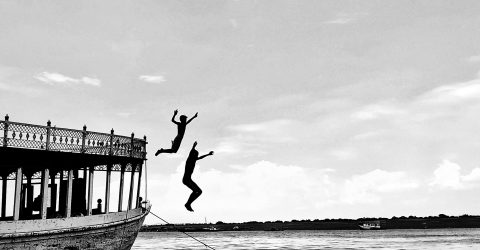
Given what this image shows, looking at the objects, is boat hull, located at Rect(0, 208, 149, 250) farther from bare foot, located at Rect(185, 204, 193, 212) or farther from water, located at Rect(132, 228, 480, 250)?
water, located at Rect(132, 228, 480, 250)

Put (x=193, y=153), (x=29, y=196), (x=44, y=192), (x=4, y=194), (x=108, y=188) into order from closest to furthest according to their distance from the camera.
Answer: (x=193, y=153) → (x=44, y=192) → (x=29, y=196) → (x=108, y=188) → (x=4, y=194)

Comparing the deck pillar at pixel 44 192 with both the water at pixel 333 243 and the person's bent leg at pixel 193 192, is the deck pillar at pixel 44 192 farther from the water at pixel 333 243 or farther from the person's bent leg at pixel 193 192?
the water at pixel 333 243

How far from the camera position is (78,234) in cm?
1847

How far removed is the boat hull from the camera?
16.4m

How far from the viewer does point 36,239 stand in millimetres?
16766

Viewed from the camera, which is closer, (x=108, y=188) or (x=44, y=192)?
(x=44, y=192)

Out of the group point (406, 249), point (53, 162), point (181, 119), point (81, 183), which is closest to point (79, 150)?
point (53, 162)

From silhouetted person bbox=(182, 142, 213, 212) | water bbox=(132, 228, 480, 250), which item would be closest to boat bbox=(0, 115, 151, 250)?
silhouetted person bbox=(182, 142, 213, 212)

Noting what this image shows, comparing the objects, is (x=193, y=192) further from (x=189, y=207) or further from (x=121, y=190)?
(x=121, y=190)

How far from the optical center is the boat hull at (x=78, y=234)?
16.4 m

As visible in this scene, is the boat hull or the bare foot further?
the boat hull

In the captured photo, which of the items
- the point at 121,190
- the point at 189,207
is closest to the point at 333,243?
the point at 121,190

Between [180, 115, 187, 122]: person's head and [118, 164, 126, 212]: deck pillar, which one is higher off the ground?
[180, 115, 187, 122]: person's head

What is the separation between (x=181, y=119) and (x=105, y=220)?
1148cm
